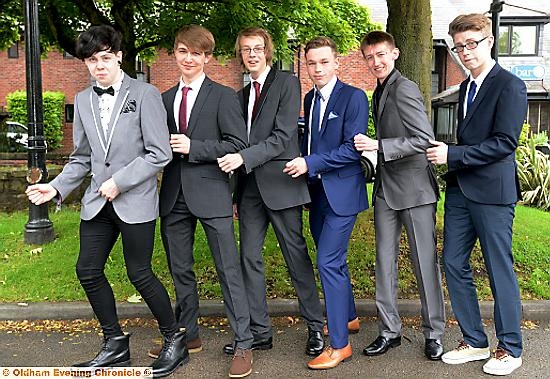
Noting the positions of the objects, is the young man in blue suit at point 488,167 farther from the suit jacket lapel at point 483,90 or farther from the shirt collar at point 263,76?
the shirt collar at point 263,76

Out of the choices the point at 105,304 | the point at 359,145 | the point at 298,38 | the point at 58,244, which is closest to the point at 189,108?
the point at 359,145

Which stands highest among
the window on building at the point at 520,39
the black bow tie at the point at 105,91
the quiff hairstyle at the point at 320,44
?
the window on building at the point at 520,39

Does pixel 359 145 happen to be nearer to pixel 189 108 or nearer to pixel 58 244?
pixel 189 108

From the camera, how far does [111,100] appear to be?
12.6 feet

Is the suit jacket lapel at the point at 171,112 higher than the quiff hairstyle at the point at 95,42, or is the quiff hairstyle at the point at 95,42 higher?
the quiff hairstyle at the point at 95,42

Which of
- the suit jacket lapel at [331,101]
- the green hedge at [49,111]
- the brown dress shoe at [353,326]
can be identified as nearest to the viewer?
the suit jacket lapel at [331,101]

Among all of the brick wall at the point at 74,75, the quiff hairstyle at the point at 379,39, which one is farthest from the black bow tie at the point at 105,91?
the brick wall at the point at 74,75

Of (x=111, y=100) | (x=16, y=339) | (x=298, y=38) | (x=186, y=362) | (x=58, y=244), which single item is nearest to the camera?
(x=111, y=100)

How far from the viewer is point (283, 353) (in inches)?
175

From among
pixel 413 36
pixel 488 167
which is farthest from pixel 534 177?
pixel 488 167

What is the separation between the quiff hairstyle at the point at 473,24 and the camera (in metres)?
3.87

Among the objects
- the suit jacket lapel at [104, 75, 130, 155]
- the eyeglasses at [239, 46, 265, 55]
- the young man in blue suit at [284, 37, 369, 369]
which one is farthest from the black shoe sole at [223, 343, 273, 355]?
the eyeglasses at [239, 46, 265, 55]

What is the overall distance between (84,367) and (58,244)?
3.04 metres

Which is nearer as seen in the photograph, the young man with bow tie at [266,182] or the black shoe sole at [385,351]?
the young man with bow tie at [266,182]
